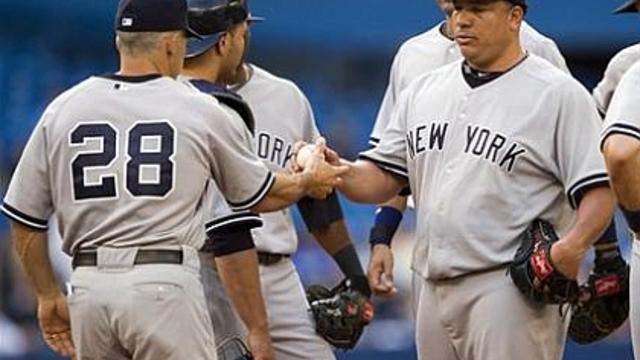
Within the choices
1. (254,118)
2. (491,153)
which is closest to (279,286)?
(254,118)

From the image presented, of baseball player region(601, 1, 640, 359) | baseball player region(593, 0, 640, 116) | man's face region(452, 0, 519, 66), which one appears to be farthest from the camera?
baseball player region(593, 0, 640, 116)

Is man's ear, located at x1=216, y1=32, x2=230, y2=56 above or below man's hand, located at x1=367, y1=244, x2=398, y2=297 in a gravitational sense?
above

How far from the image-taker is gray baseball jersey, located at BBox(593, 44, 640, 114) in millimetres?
6277

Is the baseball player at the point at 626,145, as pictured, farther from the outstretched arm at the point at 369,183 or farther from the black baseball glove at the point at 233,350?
the black baseball glove at the point at 233,350

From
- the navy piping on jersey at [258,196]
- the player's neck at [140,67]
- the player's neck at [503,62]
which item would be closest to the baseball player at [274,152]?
the navy piping on jersey at [258,196]

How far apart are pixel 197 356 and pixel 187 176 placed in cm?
52

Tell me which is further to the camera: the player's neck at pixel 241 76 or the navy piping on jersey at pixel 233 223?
the player's neck at pixel 241 76

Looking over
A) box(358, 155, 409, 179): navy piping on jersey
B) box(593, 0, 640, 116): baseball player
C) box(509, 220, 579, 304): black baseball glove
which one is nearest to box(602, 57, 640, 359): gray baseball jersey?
box(509, 220, 579, 304): black baseball glove

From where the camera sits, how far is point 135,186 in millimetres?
5270

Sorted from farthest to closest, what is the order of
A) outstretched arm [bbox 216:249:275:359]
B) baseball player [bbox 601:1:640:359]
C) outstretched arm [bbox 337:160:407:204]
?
outstretched arm [bbox 337:160:407:204], outstretched arm [bbox 216:249:275:359], baseball player [bbox 601:1:640:359]

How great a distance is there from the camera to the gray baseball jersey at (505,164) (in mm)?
5633

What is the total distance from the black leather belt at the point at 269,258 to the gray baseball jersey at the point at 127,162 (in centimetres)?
96

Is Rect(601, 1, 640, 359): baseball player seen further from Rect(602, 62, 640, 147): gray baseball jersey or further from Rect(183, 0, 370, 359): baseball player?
Rect(183, 0, 370, 359): baseball player

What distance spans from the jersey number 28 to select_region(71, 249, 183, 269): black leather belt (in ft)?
0.54
